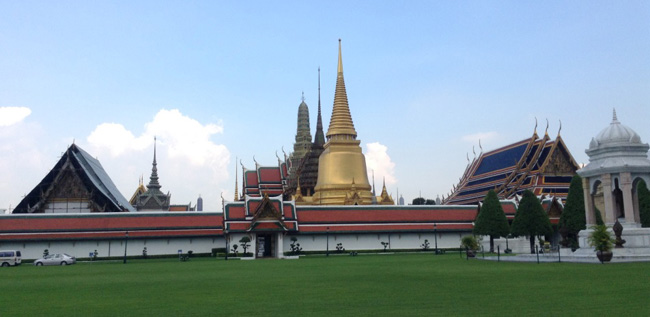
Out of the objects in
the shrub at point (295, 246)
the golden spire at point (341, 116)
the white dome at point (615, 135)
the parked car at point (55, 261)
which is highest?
the golden spire at point (341, 116)

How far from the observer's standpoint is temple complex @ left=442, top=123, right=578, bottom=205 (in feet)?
219

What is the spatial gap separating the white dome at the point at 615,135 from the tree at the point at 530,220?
9.64m

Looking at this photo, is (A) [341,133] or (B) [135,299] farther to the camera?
(A) [341,133]

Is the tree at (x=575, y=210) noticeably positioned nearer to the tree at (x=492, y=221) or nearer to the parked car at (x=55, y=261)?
the tree at (x=492, y=221)

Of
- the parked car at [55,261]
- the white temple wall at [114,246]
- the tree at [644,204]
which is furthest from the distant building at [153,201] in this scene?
the tree at [644,204]

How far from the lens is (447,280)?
18.0m

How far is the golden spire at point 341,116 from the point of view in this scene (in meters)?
70.7

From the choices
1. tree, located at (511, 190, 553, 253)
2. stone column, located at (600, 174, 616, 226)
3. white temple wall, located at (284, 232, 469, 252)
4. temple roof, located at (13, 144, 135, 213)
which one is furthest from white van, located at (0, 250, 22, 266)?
stone column, located at (600, 174, 616, 226)

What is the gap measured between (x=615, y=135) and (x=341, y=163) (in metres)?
41.0

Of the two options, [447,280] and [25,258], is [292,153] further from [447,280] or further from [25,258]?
[447,280]

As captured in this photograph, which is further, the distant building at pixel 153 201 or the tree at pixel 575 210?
the distant building at pixel 153 201

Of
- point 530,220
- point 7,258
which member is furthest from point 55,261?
point 530,220

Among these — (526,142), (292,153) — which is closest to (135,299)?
(526,142)

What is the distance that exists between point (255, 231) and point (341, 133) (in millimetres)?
26879
